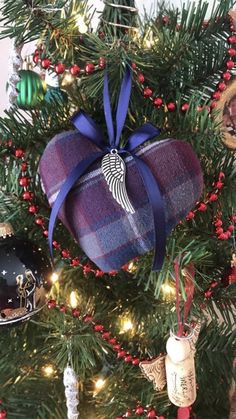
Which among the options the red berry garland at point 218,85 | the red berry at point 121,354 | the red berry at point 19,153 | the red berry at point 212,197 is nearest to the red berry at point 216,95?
the red berry garland at point 218,85

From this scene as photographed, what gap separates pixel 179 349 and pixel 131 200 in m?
0.16

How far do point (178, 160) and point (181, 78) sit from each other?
0.15m

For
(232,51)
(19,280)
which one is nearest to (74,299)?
(19,280)

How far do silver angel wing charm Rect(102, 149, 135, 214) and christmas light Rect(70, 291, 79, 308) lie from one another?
0.23 m

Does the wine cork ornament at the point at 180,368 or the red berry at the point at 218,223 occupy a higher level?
the red berry at the point at 218,223

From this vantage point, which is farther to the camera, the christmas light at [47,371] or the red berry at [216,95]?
the christmas light at [47,371]

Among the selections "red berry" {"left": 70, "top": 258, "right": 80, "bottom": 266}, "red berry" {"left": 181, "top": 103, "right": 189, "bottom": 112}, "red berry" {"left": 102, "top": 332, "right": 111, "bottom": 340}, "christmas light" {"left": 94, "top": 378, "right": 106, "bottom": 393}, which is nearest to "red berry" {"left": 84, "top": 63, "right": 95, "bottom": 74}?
"red berry" {"left": 181, "top": 103, "right": 189, "bottom": 112}

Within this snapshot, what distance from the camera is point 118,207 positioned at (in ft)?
1.44

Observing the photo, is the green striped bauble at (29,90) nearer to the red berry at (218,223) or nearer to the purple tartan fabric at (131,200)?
the purple tartan fabric at (131,200)

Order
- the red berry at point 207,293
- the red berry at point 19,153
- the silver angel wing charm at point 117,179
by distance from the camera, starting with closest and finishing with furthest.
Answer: the silver angel wing charm at point 117,179
the red berry at point 19,153
the red berry at point 207,293

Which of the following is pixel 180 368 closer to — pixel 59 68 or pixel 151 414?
pixel 151 414

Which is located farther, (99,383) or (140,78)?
(99,383)

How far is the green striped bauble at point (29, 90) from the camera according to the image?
1.83ft

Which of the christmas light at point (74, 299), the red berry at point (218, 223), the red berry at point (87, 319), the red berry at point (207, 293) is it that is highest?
the red berry at point (218, 223)
